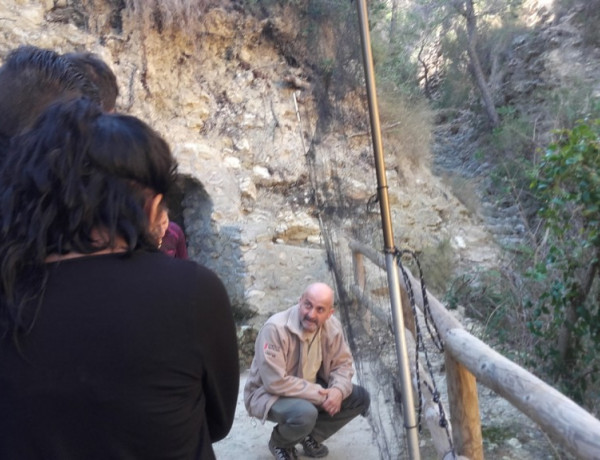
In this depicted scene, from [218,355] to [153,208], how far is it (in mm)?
287

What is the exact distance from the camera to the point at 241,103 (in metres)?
8.13

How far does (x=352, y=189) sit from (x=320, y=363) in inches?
58.3

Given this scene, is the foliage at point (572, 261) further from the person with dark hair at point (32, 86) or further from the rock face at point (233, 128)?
the rock face at point (233, 128)

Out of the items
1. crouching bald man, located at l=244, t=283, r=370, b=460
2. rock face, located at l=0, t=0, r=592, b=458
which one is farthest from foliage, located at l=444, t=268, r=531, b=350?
crouching bald man, located at l=244, t=283, r=370, b=460

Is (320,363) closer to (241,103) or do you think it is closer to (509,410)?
(509,410)

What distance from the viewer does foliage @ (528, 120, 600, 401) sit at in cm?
320

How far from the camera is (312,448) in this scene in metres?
3.39

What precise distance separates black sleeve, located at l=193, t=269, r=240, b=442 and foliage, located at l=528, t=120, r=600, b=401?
8.47 ft

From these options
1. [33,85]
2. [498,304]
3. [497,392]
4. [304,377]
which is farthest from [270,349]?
[498,304]

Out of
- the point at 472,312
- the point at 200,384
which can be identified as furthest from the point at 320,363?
the point at 472,312

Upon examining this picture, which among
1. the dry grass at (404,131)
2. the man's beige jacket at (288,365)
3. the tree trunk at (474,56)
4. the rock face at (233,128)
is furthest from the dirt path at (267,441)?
the tree trunk at (474,56)

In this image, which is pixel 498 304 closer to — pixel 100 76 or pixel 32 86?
pixel 100 76

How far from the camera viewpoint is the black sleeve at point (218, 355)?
3.39 ft

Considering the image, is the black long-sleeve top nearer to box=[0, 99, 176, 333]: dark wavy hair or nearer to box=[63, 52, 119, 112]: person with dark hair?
box=[0, 99, 176, 333]: dark wavy hair
